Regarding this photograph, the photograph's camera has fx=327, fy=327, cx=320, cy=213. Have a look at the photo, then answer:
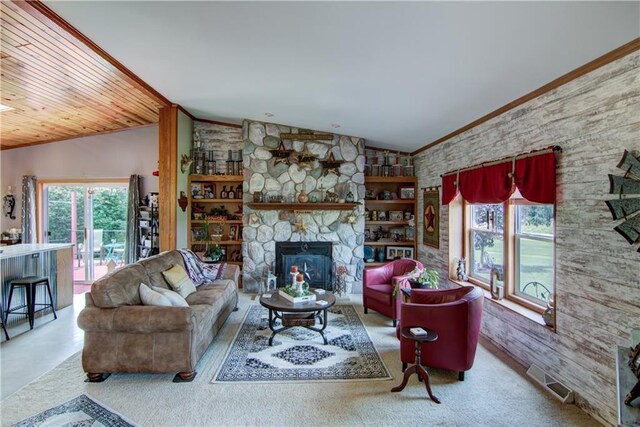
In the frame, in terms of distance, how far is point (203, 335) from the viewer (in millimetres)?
3238

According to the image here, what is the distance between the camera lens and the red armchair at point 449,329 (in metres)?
2.91

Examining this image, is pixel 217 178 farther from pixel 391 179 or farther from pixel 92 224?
pixel 391 179

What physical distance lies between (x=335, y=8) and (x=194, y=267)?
3.74 meters

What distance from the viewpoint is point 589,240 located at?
8.15ft

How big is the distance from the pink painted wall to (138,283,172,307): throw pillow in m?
3.92

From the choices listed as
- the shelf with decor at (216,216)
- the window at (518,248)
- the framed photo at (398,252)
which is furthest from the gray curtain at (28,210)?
the window at (518,248)

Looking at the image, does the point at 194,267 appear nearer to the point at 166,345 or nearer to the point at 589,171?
the point at 166,345

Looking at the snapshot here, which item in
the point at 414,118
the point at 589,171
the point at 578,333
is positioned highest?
the point at 414,118

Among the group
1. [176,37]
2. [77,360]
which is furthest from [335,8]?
[77,360]

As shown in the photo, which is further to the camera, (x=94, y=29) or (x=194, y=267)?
(x=194, y=267)

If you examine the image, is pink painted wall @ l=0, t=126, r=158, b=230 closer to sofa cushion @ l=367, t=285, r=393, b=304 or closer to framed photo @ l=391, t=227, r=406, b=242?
sofa cushion @ l=367, t=285, r=393, b=304

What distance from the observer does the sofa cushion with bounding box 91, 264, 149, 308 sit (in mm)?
2875

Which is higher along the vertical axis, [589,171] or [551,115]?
[551,115]

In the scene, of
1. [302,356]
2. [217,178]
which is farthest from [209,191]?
[302,356]
